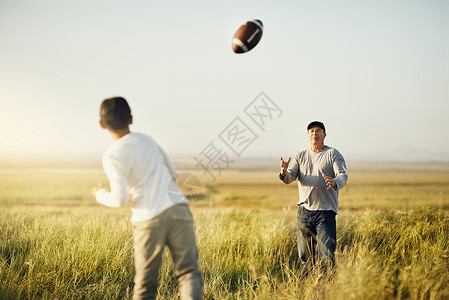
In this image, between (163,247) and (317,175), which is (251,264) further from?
(163,247)

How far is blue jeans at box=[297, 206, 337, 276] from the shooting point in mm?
4719

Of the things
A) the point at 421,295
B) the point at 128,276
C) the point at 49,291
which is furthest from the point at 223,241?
the point at 421,295

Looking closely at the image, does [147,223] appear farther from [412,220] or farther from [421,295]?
[412,220]

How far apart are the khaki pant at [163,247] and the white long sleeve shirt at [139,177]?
0.09m

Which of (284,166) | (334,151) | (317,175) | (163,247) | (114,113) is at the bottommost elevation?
(163,247)

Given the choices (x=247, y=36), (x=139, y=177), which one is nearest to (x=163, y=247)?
(x=139, y=177)

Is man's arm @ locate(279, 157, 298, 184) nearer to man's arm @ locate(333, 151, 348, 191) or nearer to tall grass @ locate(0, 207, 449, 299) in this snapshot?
man's arm @ locate(333, 151, 348, 191)

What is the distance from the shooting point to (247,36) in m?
6.18

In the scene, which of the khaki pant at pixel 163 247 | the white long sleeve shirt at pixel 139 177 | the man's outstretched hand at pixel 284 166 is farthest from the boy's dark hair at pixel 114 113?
the man's outstretched hand at pixel 284 166

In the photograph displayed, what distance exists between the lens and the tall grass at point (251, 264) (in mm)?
3429

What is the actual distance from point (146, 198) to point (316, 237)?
2765mm

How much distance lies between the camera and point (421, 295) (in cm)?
316

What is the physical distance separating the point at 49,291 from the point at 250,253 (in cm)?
270

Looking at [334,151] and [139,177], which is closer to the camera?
[139,177]
